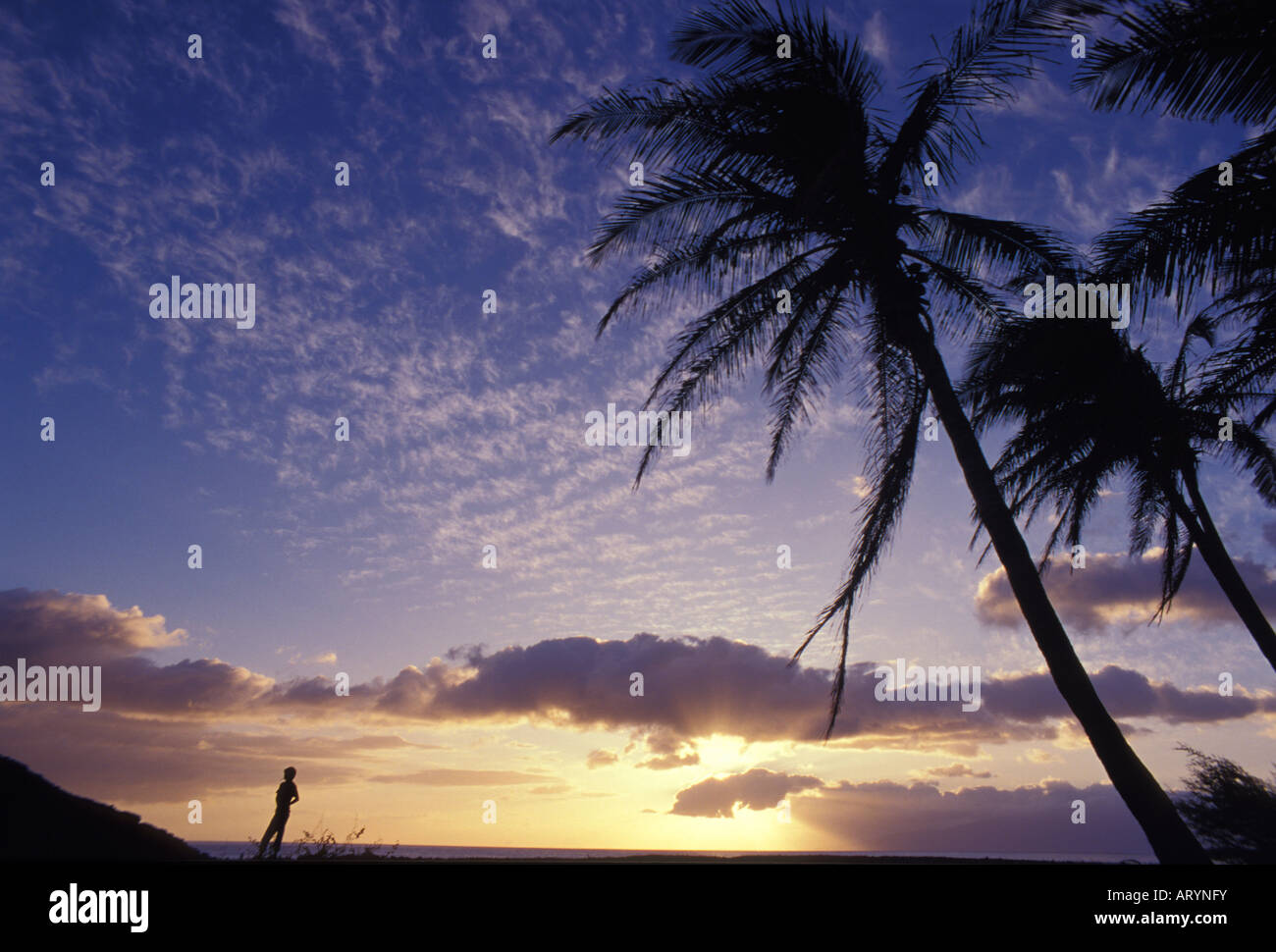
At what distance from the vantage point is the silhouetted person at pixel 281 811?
11047 millimetres

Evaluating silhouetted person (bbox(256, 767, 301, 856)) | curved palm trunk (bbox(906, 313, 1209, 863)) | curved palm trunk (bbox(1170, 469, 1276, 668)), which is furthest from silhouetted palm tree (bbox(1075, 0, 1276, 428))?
silhouetted person (bbox(256, 767, 301, 856))

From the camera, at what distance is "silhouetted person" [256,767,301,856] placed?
1105 cm

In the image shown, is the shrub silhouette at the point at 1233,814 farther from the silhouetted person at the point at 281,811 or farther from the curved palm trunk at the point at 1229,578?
the silhouetted person at the point at 281,811

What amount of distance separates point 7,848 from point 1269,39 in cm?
1934

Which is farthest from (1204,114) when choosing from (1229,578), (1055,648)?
(1229,578)

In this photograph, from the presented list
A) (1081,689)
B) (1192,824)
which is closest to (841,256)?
(1081,689)

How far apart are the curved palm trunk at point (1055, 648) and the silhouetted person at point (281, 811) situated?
35.9ft
